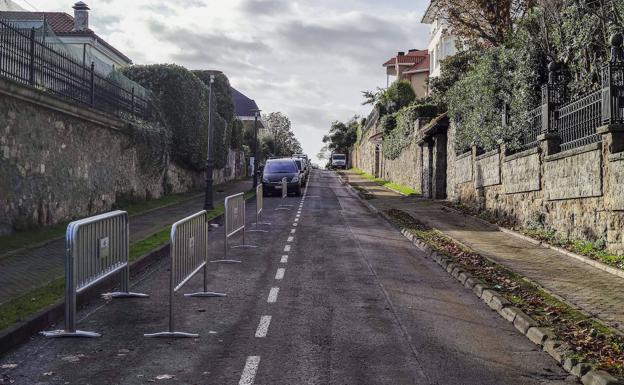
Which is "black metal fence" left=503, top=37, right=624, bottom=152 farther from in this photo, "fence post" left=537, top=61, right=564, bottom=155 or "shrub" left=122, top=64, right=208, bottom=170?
"shrub" left=122, top=64, right=208, bottom=170

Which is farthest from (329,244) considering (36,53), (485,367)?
(485,367)

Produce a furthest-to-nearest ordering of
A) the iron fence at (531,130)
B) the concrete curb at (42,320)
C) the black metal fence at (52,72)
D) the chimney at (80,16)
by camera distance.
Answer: the chimney at (80,16) < the iron fence at (531,130) < the black metal fence at (52,72) < the concrete curb at (42,320)

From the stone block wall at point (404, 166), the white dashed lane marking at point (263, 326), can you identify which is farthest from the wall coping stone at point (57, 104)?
the stone block wall at point (404, 166)

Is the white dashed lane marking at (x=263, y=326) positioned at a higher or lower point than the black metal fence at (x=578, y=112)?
lower

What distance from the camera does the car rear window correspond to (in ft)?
119

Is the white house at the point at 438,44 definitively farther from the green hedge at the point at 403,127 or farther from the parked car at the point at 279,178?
the parked car at the point at 279,178

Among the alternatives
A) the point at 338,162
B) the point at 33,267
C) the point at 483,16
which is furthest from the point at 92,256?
the point at 338,162

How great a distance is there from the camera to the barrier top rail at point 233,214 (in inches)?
534

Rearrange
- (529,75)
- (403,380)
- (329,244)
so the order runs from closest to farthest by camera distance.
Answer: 1. (403,380)
2. (329,244)
3. (529,75)

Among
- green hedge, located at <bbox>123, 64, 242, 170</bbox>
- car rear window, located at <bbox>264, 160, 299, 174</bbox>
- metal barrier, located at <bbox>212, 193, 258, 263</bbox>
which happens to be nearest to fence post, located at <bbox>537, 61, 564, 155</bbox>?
metal barrier, located at <bbox>212, 193, 258, 263</bbox>

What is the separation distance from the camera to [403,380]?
5.54 metres

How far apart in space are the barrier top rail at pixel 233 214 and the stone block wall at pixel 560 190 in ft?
23.3

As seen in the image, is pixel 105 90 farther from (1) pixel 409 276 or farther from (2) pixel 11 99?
(1) pixel 409 276

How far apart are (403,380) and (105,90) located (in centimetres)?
1849
